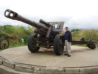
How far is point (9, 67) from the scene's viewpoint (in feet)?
12.0

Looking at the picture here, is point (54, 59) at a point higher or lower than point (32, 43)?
lower

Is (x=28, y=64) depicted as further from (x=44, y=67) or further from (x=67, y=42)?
(x=67, y=42)

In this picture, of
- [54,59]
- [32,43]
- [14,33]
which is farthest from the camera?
[14,33]

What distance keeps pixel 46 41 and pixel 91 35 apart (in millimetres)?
7587

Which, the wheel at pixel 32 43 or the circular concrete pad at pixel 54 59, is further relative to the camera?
the wheel at pixel 32 43

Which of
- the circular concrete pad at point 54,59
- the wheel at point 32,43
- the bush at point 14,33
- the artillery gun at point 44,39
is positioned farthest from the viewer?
the bush at point 14,33

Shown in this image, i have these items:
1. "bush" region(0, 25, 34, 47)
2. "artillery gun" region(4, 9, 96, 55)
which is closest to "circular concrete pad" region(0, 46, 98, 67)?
"artillery gun" region(4, 9, 96, 55)

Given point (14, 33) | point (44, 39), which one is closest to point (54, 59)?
point (44, 39)

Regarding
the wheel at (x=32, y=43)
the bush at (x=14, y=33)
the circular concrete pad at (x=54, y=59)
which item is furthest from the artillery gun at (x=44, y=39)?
the bush at (x=14, y=33)

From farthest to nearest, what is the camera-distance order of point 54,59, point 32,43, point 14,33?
point 14,33 → point 32,43 → point 54,59

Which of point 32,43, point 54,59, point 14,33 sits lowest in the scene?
point 54,59

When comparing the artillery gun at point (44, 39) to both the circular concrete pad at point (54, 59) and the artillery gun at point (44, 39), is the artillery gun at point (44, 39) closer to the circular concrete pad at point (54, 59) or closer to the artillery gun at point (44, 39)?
the artillery gun at point (44, 39)

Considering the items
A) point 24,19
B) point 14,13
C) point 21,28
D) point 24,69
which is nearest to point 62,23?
point 24,19

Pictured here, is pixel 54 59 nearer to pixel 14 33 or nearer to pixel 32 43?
pixel 32 43
